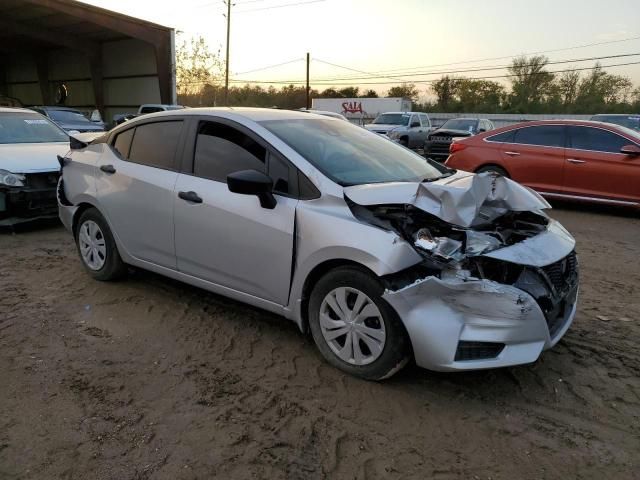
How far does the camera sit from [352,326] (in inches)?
124

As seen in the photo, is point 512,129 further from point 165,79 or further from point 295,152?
point 165,79

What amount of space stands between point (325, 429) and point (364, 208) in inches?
50.6

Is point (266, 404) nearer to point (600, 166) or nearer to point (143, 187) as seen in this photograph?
point (143, 187)

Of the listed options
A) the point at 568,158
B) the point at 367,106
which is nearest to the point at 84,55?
the point at 367,106

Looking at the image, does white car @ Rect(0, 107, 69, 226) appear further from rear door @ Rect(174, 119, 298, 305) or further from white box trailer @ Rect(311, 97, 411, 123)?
white box trailer @ Rect(311, 97, 411, 123)

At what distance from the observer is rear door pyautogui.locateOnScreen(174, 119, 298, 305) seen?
11.3 feet

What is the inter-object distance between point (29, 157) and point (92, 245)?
9.79 ft

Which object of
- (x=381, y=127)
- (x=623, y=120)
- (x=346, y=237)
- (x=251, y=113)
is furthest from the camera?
(x=381, y=127)

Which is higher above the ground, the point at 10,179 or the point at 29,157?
the point at 29,157

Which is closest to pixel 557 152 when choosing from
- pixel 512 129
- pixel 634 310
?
pixel 512 129

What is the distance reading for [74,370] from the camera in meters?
3.38

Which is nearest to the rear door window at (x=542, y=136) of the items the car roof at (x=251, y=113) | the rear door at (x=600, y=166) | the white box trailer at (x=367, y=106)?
the rear door at (x=600, y=166)

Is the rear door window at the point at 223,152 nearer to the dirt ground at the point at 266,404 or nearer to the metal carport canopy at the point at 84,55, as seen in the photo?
the dirt ground at the point at 266,404

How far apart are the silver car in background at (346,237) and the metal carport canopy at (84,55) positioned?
22.6 meters
